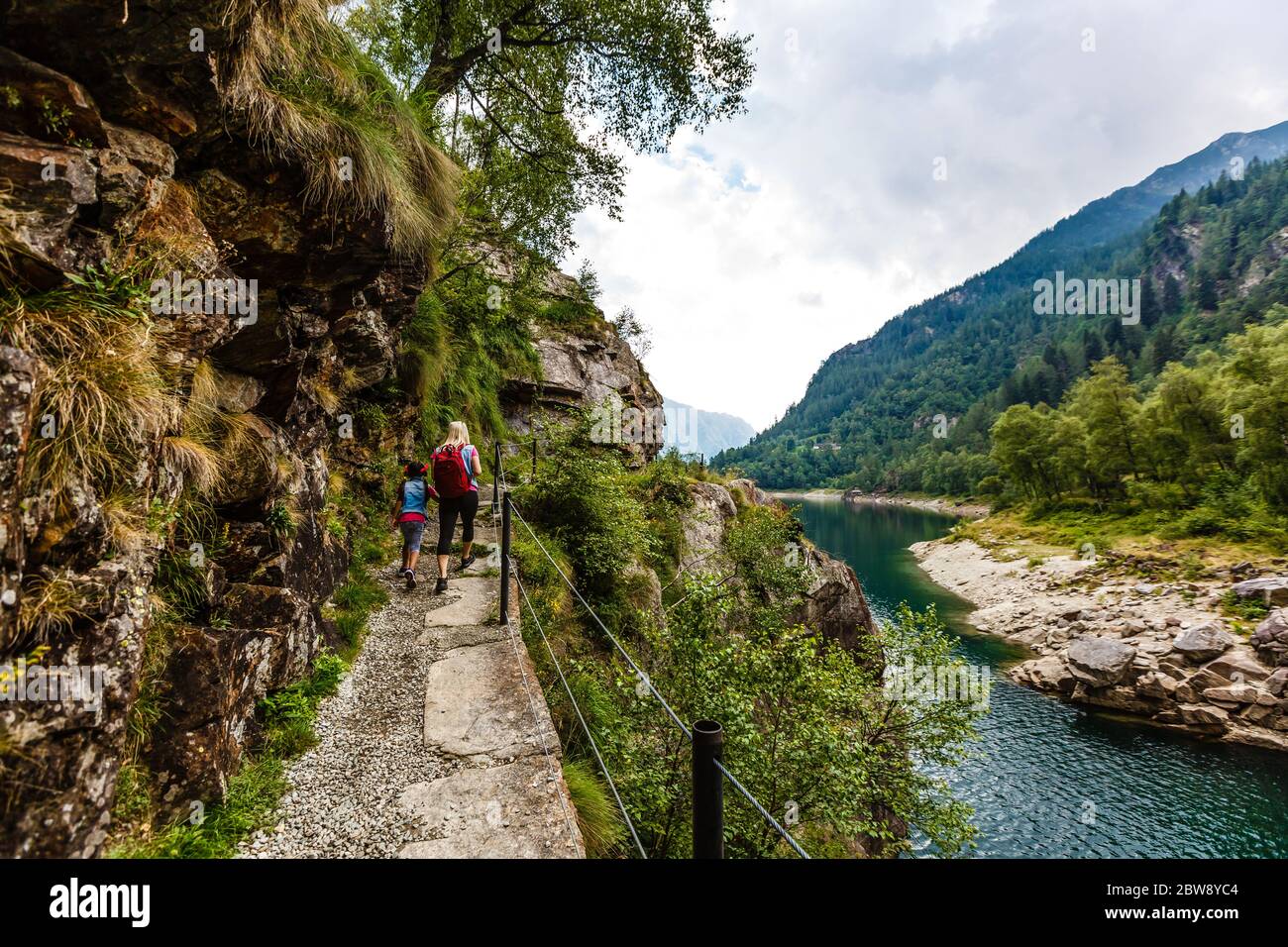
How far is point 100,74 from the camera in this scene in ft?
10.6

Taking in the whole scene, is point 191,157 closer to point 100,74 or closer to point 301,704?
point 100,74

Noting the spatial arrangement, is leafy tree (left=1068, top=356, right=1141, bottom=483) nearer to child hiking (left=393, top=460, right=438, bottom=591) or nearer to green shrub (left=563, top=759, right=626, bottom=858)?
child hiking (left=393, top=460, right=438, bottom=591)

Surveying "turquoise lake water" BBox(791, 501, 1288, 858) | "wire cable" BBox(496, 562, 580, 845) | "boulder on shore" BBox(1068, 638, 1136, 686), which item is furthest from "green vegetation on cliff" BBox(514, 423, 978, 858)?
"boulder on shore" BBox(1068, 638, 1136, 686)

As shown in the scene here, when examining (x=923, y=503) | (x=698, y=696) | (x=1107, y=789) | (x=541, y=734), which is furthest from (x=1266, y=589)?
(x=923, y=503)

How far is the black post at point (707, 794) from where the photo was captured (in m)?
2.21

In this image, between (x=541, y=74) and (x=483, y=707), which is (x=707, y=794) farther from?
(x=541, y=74)

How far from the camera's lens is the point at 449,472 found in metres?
7.58

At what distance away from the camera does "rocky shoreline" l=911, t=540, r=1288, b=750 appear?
19359mm

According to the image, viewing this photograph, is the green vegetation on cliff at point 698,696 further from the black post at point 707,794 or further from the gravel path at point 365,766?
the black post at point 707,794

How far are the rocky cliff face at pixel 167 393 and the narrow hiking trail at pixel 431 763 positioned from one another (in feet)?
2.02

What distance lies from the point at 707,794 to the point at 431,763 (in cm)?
290

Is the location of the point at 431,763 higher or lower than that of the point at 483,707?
lower

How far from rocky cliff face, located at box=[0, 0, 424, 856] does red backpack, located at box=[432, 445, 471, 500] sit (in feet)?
6.17

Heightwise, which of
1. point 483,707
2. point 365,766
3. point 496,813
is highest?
point 483,707
